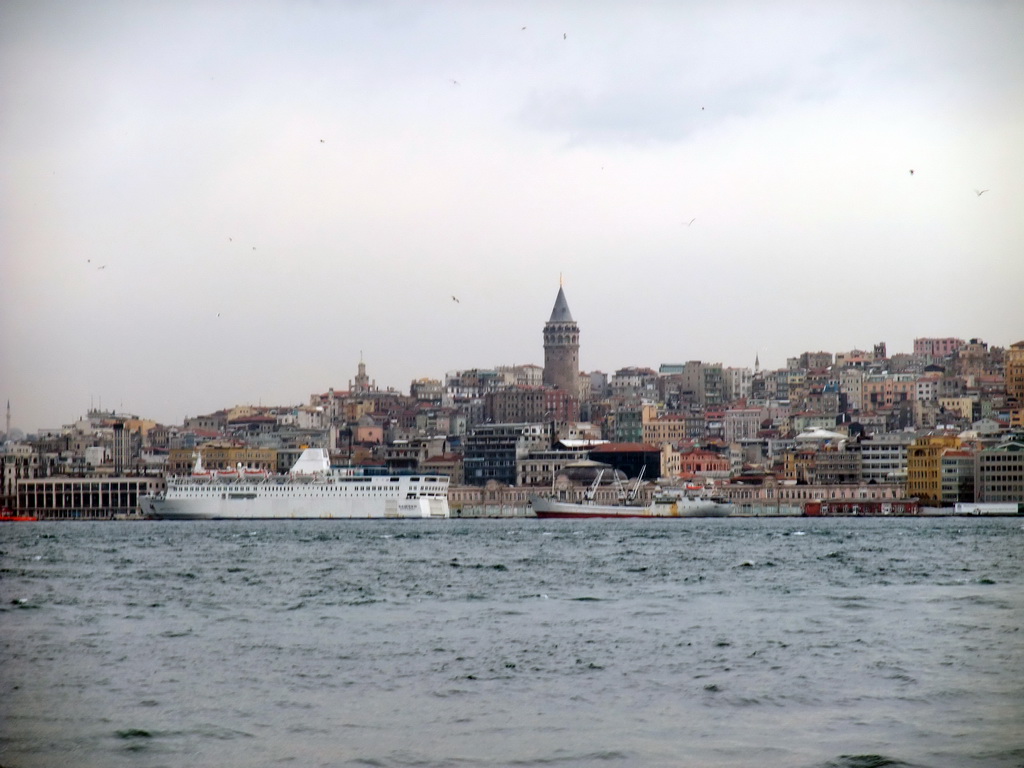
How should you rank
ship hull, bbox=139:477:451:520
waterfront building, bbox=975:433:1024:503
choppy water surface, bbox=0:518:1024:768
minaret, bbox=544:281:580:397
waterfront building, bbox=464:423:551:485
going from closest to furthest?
choppy water surface, bbox=0:518:1024:768 → ship hull, bbox=139:477:451:520 → waterfront building, bbox=975:433:1024:503 → waterfront building, bbox=464:423:551:485 → minaret, bbox=544:281:580:397

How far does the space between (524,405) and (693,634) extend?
120 m

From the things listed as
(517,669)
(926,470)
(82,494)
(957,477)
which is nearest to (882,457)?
(926,470)

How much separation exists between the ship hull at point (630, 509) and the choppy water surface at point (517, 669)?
5938 cm

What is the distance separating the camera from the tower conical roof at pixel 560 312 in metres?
160

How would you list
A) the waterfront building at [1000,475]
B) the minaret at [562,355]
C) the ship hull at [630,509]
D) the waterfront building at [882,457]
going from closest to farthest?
the ship hull at [630,509] < the waterfront building at [1000,475] < the waterfront building at [882,457] < the minaret at [562,355]

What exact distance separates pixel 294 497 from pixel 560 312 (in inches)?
3110

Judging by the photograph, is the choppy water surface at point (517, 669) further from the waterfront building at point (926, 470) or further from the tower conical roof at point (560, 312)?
the tower conical roof at point (560, 312)

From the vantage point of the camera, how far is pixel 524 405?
457 ft

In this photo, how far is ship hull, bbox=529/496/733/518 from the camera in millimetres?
89500

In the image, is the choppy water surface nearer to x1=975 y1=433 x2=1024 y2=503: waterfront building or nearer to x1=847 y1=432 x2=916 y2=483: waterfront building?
x1=975 y1=433 x2=1024 y2=503: waterfront building

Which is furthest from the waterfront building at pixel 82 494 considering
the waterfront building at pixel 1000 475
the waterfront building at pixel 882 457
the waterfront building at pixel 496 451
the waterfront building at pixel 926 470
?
the waterfront building at pixel 1000 475

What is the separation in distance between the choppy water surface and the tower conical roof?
130 meters

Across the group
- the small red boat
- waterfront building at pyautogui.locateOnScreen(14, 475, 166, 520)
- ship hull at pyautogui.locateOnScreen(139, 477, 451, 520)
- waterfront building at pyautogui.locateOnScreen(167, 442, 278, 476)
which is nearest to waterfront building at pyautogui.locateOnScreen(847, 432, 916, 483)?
ship hull at pyautogui.locateOnScreen(139, 477, 451, 520)

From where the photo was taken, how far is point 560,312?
161 metres
